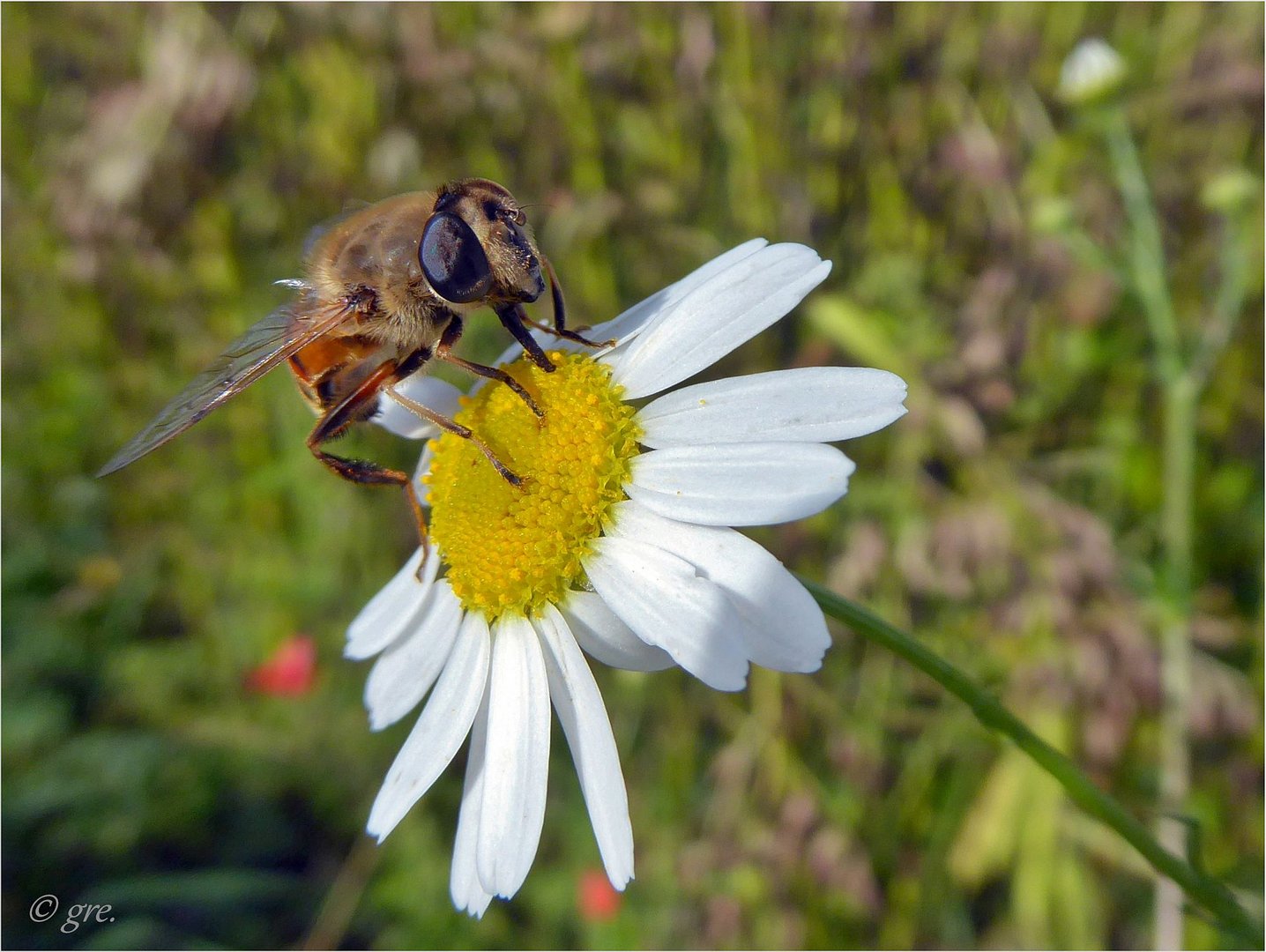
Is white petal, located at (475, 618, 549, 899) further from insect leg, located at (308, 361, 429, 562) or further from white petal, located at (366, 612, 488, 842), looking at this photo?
Answer: insect leg, located at (308, 361, 429, 562)

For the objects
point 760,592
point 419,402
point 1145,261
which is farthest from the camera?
point 1145,261

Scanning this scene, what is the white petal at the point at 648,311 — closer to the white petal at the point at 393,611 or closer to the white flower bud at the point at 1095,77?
the white petal at the point at 393,611

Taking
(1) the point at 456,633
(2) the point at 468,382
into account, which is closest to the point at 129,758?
Result: (2) the point at 468,382

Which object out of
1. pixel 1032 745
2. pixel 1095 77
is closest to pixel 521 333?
pixel 1032 745

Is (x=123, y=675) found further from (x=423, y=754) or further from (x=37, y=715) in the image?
(x=423, y=754)

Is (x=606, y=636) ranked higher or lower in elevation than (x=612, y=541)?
lower

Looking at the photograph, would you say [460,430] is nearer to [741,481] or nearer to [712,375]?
[741,481]

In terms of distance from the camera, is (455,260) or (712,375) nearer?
(455,260)
